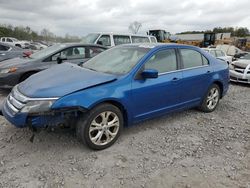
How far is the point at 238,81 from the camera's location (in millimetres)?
8852

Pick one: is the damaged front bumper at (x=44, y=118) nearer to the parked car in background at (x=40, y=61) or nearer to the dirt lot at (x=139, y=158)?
the dirt lot at (x=139, y=158)

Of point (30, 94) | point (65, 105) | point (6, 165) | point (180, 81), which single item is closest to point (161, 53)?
point (180, 81)

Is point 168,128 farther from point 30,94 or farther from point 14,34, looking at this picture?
point 14,34

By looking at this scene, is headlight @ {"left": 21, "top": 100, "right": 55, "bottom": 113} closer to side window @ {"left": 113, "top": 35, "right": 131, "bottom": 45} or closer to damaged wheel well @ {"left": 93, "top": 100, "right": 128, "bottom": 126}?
damaged wheel well @ {"left": 93, "top": 100, "right": 128, "bottom": 126}

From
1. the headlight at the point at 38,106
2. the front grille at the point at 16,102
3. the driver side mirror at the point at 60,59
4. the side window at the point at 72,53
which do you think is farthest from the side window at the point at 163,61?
the side window at the point at 72,53

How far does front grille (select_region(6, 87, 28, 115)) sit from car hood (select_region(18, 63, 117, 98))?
0.22ft

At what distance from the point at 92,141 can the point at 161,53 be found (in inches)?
76.4

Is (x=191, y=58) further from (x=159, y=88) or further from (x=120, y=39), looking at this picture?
(x=120, y=39)

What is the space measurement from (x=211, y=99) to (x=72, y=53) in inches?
152

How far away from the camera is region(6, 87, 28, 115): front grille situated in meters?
3.09

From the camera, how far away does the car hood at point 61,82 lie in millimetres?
3104

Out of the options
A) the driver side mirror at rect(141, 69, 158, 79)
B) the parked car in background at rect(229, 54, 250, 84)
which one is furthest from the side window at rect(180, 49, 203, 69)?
the parked car in background at rect(229, 54, 250, 84)

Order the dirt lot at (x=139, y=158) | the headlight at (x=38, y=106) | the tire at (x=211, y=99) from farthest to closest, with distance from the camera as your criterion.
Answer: the tire at (x=211, y=99), the headlight at (x=38, y=106), the dirt lot at (x=139, y=158)

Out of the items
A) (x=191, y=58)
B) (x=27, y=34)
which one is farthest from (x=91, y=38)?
(x=27, y=34)
